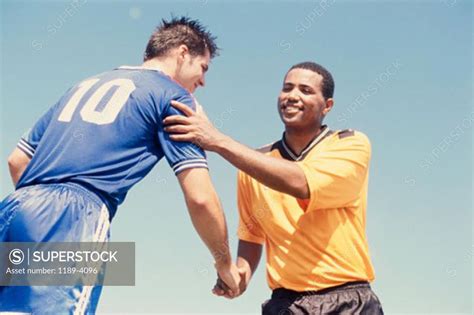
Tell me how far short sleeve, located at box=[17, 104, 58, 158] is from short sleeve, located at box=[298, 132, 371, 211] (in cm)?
202

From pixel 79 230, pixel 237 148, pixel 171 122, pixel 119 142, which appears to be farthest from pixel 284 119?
pixel 79 230

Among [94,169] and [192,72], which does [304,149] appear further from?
[94,169]

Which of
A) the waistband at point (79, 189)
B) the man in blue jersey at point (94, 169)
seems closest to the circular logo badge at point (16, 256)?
the man in blue jersey at point (94, 169)

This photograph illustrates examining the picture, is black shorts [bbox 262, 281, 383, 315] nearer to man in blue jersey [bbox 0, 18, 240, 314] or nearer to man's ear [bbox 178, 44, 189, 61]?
man in blue jersey [bbox 0, 18, 240, 314]

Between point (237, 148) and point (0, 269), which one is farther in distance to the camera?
point (237, 148)

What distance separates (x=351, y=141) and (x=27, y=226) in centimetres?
286

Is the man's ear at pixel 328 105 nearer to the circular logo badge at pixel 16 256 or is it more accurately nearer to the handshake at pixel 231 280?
the handshake at pixel 231 280

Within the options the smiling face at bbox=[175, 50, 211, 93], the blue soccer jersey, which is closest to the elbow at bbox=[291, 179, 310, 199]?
the blue soccer jersey

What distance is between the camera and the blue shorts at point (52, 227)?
11.6ft

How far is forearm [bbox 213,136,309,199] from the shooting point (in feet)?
15.3

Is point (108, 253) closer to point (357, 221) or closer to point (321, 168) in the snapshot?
point (321, 168)

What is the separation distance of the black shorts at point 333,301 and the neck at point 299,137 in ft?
4.34

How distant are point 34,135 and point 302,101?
7.66ft

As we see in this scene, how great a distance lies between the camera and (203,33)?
546 cm
